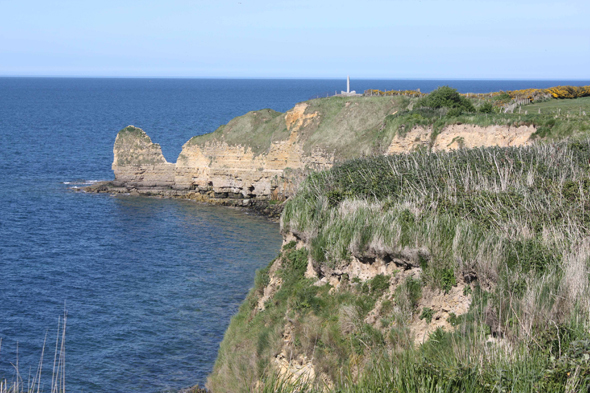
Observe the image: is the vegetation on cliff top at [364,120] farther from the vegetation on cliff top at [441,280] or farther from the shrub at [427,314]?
the shrub at [427,314]

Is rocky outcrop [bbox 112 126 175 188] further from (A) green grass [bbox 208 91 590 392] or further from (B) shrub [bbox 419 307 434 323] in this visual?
(B) shrub [bbox 419 307 434 323]

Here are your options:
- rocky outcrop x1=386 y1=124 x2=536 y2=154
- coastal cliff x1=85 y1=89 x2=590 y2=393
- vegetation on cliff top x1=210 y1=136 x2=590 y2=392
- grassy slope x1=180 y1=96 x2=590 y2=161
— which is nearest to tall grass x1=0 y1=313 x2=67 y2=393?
coastal cliff x1=85 y1=89 x2=590 y2=393

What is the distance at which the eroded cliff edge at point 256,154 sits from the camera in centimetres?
6512

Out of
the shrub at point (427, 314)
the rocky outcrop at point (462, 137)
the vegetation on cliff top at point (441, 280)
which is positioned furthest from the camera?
the rocky outcrop at point (462, 137)

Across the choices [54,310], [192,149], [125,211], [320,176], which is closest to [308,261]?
[320,176]

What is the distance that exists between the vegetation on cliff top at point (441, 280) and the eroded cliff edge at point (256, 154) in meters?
40.9

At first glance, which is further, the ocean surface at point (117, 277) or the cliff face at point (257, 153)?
the cliff face at point (257, 153)

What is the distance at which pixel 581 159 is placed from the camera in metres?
21.8

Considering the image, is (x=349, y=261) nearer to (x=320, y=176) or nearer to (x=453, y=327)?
(x=453, y=327)

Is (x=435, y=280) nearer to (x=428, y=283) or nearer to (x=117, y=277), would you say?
(x=428, y=283)

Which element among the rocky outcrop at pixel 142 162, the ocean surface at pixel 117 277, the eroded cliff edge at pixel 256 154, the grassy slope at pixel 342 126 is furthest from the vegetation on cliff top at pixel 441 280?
the rocky outcrop at pixel 142 162

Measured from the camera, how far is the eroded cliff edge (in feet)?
214

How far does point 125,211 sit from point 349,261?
46.5m

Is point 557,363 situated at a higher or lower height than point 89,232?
higher
